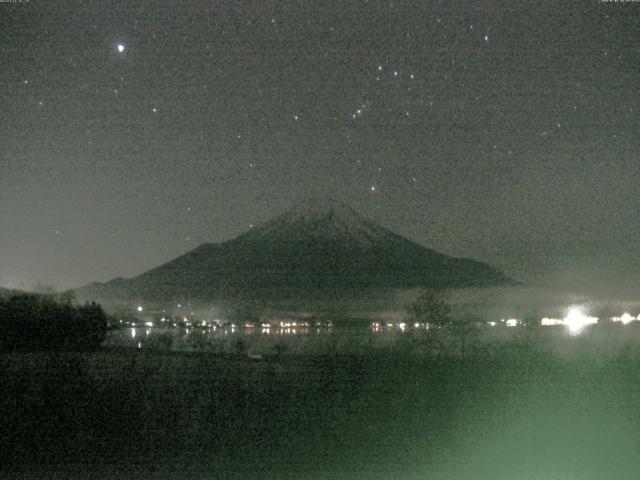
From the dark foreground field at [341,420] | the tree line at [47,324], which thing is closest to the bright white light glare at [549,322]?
the dark foreground field at [341,420]

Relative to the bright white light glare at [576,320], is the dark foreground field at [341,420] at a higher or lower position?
lower

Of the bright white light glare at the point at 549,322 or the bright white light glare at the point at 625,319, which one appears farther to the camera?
the bright white light glare at the point at 625,319

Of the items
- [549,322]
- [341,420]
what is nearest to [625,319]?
[549,322]

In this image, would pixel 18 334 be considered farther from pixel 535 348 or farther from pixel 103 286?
pixel 103 286

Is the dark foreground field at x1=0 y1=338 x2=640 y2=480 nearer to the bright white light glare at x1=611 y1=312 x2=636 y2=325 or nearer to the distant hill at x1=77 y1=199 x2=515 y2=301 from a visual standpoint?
the bright white light glare at x1=611 y1=312 x2=636 y2=325

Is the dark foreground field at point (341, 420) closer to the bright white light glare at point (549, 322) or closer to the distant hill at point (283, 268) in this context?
the bright white light glare at point (549, 322)

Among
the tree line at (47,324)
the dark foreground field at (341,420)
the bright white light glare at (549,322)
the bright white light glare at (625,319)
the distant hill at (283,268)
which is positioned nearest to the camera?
the dark foreground field at (341,420)
